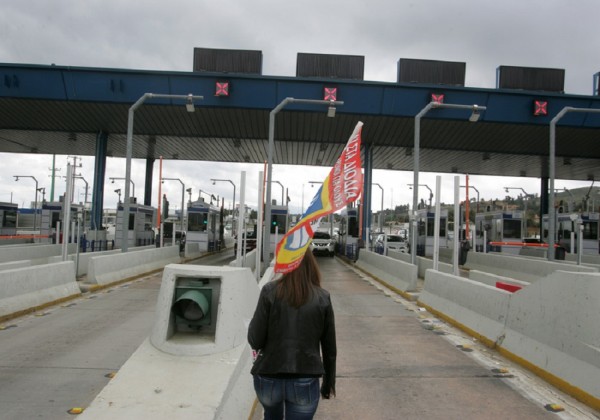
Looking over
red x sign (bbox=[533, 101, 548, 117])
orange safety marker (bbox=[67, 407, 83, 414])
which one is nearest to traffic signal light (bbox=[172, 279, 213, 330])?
orange safety marker (bbox=[67, 407, 83, 414])

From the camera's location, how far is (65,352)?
272 inches

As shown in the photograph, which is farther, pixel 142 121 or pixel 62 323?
pixel 142 121

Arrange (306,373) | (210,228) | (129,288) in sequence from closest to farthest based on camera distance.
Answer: (306,373)
(129,288)
(210,228)

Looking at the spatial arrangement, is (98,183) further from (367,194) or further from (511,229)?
(511,229)

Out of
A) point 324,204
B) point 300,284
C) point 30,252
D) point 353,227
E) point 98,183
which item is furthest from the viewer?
point 353,227

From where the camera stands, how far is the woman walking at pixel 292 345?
9.73 ft

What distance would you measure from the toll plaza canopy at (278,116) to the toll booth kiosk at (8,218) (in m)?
4.13

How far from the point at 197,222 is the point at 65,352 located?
23116 millimetres

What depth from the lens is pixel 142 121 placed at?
2497 cm

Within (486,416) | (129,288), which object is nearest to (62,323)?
(129,288)

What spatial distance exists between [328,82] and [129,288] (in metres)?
→ 11.9

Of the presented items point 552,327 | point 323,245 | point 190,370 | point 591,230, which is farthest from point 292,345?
point 591,230

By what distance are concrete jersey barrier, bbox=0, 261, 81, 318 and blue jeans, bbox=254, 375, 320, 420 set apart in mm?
7900

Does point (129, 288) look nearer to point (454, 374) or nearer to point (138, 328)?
point (138, 328)
